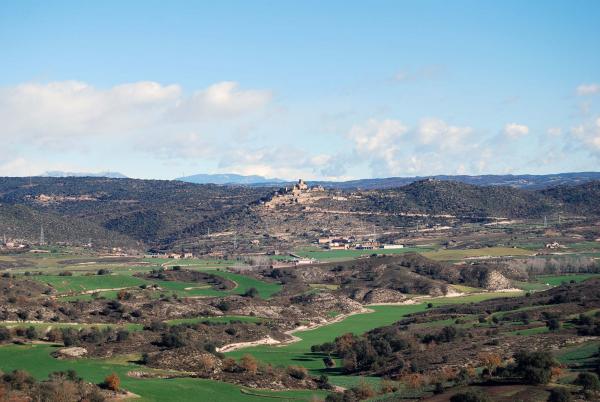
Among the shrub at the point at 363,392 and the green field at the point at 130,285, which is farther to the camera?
the green field at the point at 130,285

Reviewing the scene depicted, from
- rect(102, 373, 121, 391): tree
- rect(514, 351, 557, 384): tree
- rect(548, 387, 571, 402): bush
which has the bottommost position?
rect(102, 373, 121, 391): tree

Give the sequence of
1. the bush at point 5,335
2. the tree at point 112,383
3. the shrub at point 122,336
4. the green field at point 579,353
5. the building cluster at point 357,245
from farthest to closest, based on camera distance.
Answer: the building cluster at point 357,245 → the shrub at point 122,336 → the bush at point 5,335 → the green field at point 579,353 → the tree at point 112,383

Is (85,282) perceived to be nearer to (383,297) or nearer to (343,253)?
(383,297)

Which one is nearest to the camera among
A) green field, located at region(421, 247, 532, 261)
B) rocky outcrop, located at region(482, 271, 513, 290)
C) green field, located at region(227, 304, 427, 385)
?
green field, located at region(227, 304, 427, 385)

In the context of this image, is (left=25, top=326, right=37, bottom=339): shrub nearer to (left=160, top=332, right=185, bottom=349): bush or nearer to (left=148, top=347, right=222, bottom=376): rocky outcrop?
(left=160, top=332, right=185, bottom=349): bush

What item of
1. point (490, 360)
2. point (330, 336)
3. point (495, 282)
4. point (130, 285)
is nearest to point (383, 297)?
point (495, 282)

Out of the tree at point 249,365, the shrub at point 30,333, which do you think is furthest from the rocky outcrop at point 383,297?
the tree at point 249,365

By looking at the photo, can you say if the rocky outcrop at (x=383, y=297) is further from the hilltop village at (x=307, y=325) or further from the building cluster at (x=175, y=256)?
the building cluster at (x=175, y=256)

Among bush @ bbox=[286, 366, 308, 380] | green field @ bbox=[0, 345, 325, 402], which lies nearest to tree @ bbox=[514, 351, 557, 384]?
green field @ bbox=[0, 345, 325, 402]
